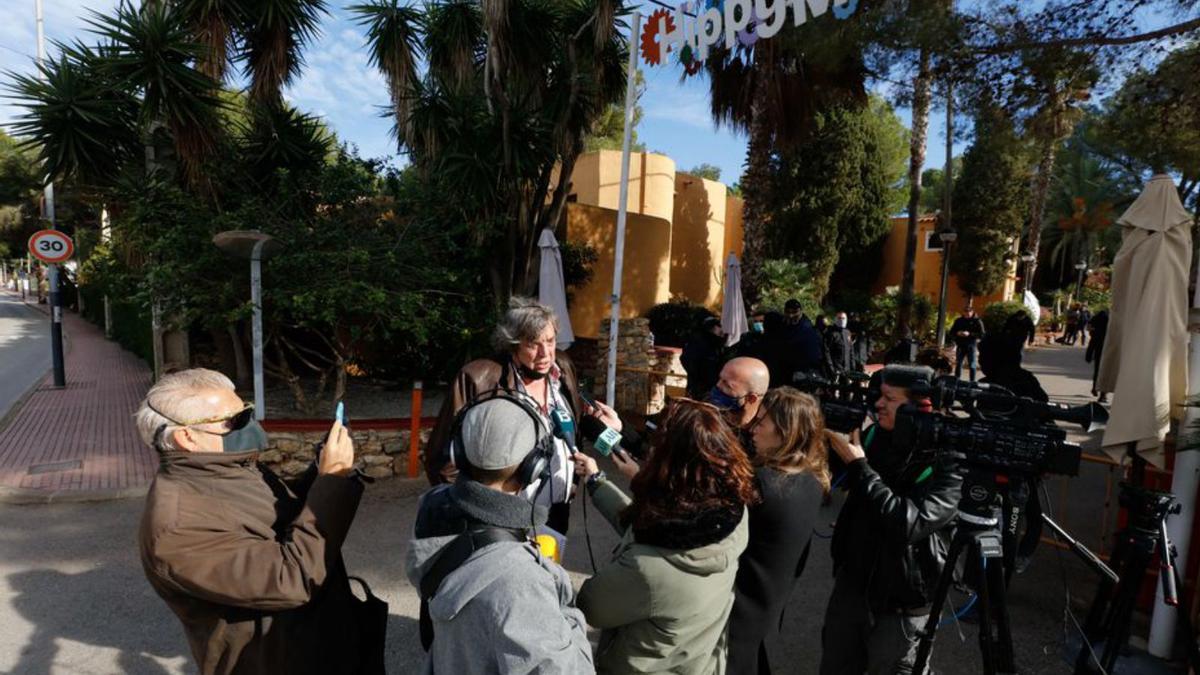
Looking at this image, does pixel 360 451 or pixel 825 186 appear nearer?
pixel 360 451

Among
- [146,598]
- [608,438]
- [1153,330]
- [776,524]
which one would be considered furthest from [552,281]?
[776,524]

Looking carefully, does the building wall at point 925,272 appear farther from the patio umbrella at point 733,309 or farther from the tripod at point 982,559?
the tripod at point 982,559

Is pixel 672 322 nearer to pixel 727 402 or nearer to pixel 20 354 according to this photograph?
pixel 727 402

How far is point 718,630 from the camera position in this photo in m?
1.88

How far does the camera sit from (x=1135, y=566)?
254 cm

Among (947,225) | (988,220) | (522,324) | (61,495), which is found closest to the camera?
(522,324)

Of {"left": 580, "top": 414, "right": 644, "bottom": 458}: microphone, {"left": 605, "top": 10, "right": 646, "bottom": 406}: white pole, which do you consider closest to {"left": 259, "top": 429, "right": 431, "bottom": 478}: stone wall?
{"left": 605, "top": 10, "right": 646, "bottom": 406}: white pole

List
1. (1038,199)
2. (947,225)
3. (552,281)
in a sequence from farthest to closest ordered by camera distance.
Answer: (1038,199), (947,225), (552,281)

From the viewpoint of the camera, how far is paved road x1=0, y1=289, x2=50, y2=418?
1123cm

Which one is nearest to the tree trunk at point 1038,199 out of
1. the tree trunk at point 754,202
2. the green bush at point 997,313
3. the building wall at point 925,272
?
the building wall at point 925,272

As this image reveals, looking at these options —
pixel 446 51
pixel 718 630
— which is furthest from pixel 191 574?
pixel 446 51

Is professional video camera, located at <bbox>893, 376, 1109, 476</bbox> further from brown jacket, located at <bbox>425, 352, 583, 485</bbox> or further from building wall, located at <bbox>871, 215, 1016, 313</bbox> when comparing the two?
building wall, located at <bbox>871, 215, 1016, 313</bbox>

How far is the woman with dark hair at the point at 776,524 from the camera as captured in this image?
2.15 metres

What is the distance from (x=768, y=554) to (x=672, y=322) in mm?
11339
